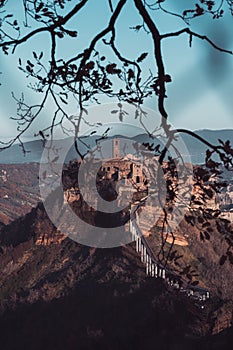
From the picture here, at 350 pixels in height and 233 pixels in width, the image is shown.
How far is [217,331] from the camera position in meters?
26.3

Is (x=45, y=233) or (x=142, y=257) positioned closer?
(x=142, y=257)

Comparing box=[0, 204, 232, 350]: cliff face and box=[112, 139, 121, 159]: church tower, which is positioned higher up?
box=[112, 139, 121, 159]: church tower

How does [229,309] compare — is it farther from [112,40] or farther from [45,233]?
[112,40]

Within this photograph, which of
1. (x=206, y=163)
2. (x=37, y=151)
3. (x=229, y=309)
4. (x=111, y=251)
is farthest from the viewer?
(x=111, y=251)

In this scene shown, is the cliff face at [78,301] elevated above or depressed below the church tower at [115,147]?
below

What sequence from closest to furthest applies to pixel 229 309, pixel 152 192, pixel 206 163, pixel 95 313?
1. pixel 206 163
2. pixel 152 192
3. pixel 229 309
4. pixel 95 313

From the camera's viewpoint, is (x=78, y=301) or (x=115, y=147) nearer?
(x=115, y=147)

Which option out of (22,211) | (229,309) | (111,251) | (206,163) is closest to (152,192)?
(206,163)

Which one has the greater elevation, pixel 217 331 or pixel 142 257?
pixel 142 257

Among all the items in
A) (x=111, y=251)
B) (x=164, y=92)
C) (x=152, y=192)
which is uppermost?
(x=164, y=92)

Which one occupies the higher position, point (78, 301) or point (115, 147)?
point (115, 147)

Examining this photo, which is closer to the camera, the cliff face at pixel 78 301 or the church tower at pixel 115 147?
the church tower at pixel 115 147

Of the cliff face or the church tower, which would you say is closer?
the church tower

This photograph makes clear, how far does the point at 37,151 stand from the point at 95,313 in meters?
28.2
